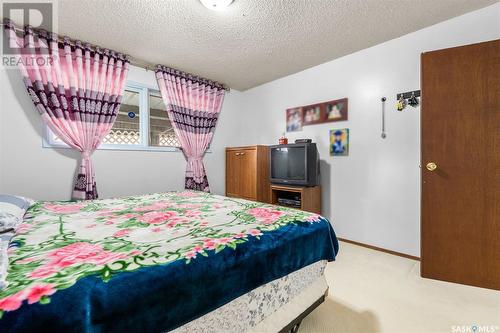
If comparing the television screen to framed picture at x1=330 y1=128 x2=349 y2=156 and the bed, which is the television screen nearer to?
framed picture at x1=330 y1=128 x2=349 y2=156

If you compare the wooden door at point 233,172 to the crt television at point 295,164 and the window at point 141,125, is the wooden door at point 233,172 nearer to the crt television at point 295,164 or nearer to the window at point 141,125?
the crt television at point 295,164

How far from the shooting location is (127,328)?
0.67m

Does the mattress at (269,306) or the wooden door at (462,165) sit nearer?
the mattress at (269,306)

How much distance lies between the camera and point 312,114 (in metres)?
3.32

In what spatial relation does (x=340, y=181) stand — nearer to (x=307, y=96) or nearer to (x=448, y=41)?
(x=307, y=96)

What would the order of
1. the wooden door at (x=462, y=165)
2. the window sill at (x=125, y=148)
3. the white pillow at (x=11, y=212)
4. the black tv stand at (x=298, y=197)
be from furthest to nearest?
1. the black tv stand at (x=298, y=197)
2. the window sill at (x=125, y=148)
3. the wooden door at (x=462, y=165)
4. the white pillow at (x=11, y=212)

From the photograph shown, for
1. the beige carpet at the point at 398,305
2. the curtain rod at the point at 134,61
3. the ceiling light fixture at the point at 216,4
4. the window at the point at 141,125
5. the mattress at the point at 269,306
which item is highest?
the curtain rod at the point at 134,61

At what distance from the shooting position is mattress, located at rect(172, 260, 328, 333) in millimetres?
892

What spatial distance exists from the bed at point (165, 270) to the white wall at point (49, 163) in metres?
1.20

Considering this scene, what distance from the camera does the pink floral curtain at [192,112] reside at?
3.33m

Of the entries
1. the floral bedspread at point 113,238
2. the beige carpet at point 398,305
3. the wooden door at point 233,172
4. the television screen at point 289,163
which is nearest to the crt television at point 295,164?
the television screen at point 289,163

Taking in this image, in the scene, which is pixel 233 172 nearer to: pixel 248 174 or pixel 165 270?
pixel 248 174

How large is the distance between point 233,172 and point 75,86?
7.99 ft

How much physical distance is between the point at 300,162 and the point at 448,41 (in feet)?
6.41
